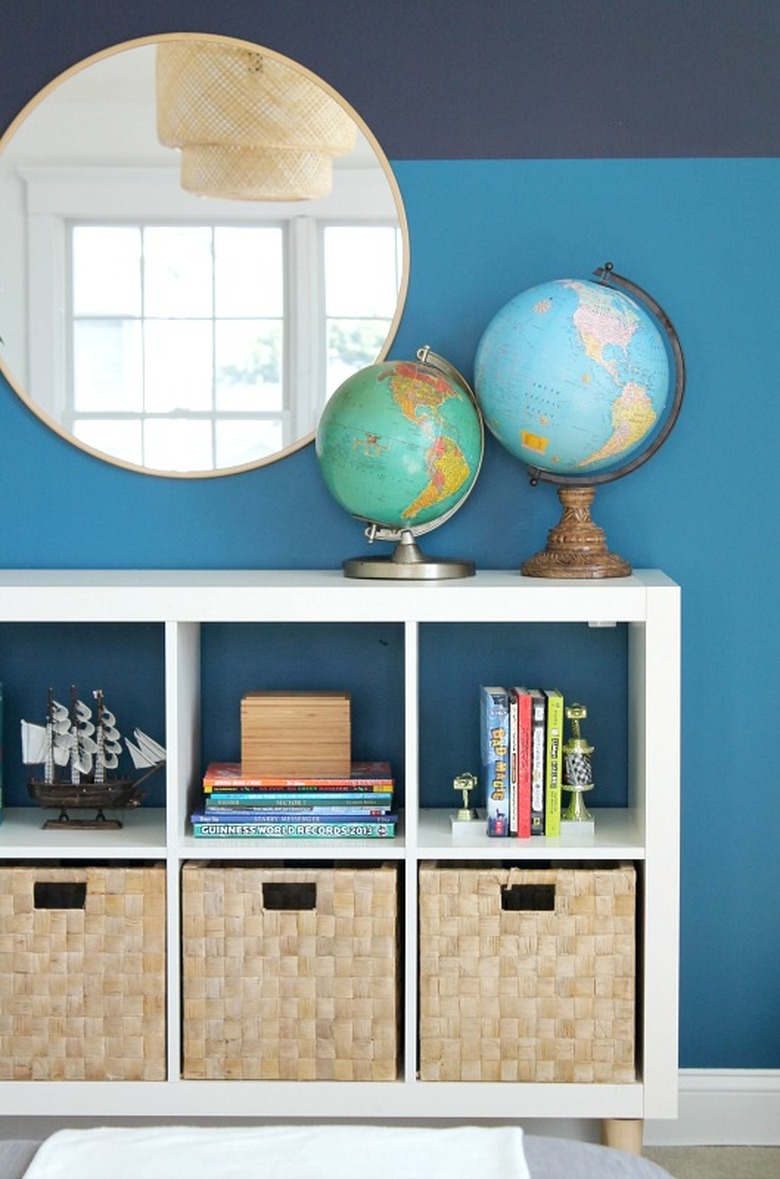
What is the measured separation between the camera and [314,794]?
98.1 inches

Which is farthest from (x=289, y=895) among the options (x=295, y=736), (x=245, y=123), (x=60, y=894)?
(x=245, y=123)

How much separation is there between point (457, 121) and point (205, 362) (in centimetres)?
60

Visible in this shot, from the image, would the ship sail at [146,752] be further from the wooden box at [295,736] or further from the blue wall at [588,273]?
the blue wall at [588,273]

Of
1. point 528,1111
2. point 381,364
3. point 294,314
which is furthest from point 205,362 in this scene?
point 528,1111

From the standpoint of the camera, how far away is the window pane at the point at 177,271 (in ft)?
8.84

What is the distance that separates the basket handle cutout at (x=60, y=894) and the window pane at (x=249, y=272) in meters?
1.01

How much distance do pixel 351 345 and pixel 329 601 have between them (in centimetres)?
53

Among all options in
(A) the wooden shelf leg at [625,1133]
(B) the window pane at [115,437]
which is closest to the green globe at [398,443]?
(B) the window pane at [115,437]

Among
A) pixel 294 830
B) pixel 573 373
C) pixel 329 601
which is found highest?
pixel 573 373

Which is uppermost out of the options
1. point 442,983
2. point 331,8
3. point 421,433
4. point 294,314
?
point 331,8

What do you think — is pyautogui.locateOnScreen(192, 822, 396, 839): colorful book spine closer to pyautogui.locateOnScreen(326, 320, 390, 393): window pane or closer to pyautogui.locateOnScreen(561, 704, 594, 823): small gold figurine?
pyautogui.locateOnScreen(561, 704, 594, 823): small gold figurine

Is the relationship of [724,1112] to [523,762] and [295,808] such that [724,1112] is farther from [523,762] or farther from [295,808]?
[295,808]

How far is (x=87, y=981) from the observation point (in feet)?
8.01

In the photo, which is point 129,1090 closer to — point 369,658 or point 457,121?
point 369,658
